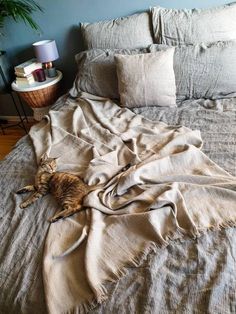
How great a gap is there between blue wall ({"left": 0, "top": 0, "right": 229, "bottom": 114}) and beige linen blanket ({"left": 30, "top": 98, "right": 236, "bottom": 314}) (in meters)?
1.17

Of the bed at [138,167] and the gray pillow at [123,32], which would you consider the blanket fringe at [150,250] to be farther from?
the gray pillow at [123,32]

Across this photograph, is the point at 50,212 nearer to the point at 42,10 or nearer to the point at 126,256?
the point at 126,256

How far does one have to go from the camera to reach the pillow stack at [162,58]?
1.73 m

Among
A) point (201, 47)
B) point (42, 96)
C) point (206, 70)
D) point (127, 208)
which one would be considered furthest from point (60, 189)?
point (42, 96)

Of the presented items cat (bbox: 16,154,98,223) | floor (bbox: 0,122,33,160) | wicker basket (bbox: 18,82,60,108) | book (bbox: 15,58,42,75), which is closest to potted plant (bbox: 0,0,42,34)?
book (bbox: 15,58,42,75)

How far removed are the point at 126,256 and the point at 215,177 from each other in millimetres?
479

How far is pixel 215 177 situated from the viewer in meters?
1.12

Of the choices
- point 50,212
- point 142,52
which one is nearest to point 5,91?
point 142,52

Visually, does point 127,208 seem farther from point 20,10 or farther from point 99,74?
point 20,10

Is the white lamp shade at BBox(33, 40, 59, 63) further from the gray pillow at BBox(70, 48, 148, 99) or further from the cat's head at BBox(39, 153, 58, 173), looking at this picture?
the cat's head at BBox(39, 153, 58, 173)

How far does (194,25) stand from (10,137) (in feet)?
6.65

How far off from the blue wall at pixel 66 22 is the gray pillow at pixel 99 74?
1.35 ft

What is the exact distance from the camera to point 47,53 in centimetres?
226

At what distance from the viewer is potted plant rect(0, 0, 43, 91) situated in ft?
7.23
